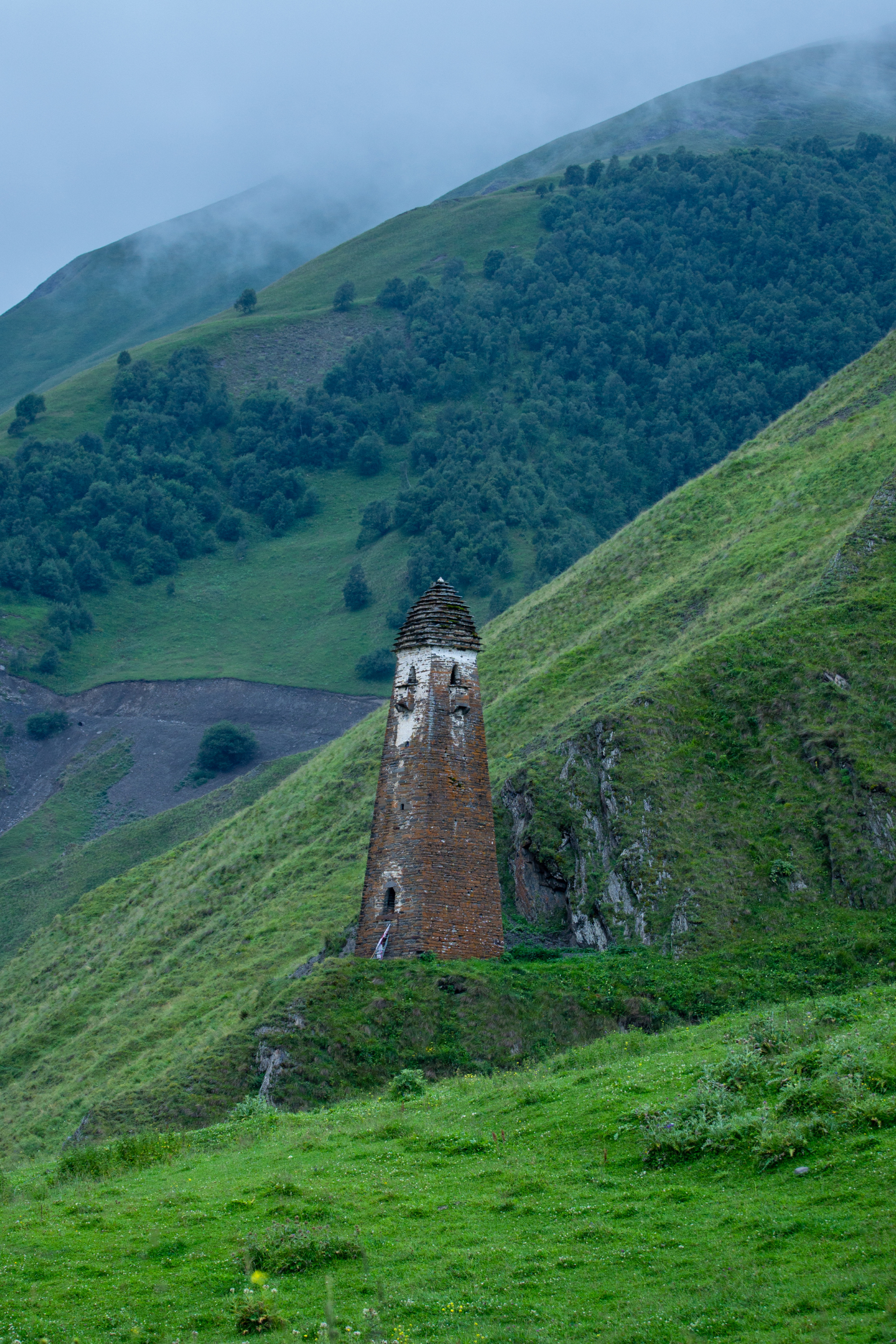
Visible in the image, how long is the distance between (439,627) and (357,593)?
102571 millimetres

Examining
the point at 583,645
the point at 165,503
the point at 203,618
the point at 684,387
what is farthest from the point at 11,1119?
the point at 684,387

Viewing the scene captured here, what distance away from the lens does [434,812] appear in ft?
102

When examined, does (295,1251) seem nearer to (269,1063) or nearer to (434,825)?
(269,1063)

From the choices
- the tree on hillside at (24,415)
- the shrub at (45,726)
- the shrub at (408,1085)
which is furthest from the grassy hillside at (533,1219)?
the tree on hillside at (24,415)

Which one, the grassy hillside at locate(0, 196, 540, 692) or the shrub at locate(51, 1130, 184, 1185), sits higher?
the grassy hillside at locate(0, 196, 540, 692)

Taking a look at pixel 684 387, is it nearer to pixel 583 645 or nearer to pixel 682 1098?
pixel 583 645

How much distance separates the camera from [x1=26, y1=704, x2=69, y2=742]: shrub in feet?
381

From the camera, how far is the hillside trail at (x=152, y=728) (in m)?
104

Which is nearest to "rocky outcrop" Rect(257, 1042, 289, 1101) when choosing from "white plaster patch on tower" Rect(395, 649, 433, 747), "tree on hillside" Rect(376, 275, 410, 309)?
"white plaster patch on tower" Rect(395, 649, 433, 747)

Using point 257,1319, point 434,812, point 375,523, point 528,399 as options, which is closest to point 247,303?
point 528,399

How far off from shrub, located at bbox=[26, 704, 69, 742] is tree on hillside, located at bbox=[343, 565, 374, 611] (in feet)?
106

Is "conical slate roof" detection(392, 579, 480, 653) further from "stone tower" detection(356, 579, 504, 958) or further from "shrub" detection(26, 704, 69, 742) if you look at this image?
"shrub" detection(26, 704, 69, 742)

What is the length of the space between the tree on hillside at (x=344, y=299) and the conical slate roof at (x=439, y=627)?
16576 cm

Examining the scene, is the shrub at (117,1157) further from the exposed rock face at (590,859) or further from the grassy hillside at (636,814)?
the exposed rock face at (590,859)
